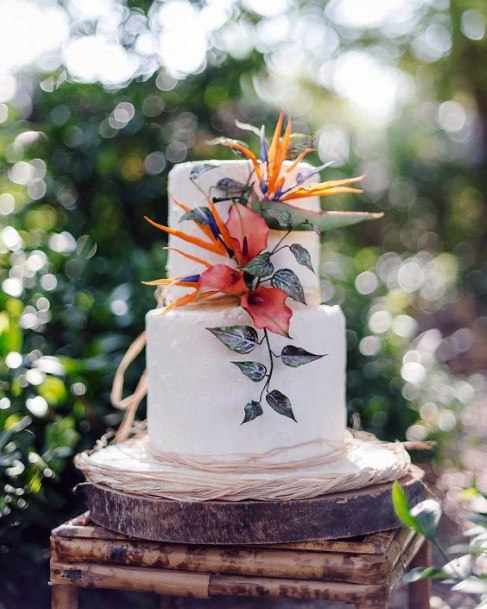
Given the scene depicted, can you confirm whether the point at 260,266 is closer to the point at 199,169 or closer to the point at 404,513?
the point at 199,169

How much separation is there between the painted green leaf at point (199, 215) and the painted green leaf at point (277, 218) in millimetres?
108

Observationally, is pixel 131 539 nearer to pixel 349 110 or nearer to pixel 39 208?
pixel 39 208

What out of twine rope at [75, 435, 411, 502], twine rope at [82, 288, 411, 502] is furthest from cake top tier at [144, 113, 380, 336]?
twine rope at [75, 435, 411, 502]

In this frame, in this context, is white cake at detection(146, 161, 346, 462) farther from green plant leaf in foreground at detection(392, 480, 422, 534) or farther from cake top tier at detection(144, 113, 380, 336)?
green plant leaf in foreground at detection(392, 480, 422, 534)

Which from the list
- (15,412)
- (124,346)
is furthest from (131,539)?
(124,346)

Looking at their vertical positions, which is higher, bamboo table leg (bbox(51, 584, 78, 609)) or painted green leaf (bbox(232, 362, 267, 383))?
painted green leaf (bbox(232, 362, 267, 383))

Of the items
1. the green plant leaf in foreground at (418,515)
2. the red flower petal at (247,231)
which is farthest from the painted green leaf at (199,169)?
the green plant leaf in foreground at (418,515)

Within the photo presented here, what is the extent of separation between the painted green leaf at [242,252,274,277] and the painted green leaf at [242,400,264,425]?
239mm

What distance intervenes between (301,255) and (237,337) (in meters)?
0.21

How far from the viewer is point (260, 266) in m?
1.43

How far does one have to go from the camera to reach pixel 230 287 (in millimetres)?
1455

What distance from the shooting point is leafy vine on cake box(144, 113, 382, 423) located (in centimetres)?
142

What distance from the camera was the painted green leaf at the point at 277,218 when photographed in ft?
4.84

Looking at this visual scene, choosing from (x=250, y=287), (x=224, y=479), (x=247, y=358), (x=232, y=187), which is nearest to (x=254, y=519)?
(x=224, y=479)
